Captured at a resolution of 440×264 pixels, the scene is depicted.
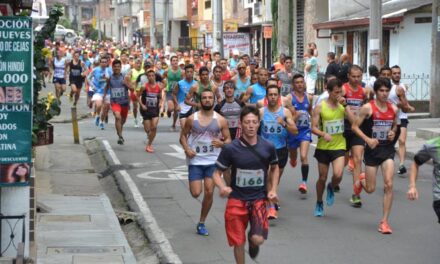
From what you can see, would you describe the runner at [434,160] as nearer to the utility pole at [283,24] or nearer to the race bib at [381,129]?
the race bib at [381,129]

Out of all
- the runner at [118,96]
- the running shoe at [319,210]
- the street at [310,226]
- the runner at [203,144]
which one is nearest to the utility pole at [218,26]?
the runner at [118,96]

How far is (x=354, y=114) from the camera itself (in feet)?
43.2

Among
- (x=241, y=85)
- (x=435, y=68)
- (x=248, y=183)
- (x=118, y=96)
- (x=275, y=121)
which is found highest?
(x=435, y=68)

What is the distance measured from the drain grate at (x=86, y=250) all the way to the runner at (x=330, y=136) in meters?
3.06

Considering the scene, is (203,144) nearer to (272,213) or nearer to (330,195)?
(272,213)

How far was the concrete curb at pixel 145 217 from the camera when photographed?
10.0m

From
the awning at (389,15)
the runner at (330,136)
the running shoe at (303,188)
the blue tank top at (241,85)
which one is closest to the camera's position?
the runner at (330,136)

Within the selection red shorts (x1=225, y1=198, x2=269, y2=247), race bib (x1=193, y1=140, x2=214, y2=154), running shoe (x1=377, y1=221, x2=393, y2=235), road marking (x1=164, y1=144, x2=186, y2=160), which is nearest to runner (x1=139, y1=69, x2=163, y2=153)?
road marking (x1=164, y1=144, x2=186, y2=160)

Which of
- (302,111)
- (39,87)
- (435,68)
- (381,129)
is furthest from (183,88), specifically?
(435,68)

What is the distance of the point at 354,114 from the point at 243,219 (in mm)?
5013

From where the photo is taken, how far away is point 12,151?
Answer: 27.4ft

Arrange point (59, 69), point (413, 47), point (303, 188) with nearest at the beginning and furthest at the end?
point (303, 188) → point (413, 47) → point (59, 69)

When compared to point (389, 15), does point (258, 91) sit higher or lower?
lower

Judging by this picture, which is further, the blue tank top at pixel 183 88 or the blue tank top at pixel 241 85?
the blue tank top at pixel 183 88
